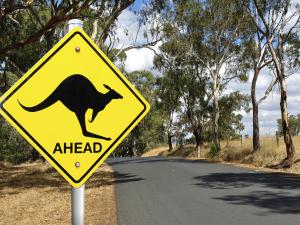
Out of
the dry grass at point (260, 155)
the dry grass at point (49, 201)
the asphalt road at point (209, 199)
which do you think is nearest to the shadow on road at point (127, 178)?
the asphalt road at point (209, 199)

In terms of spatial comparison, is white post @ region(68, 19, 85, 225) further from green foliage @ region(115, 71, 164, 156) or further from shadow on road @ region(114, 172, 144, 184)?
green foliage @ region(115, 71, 164, 156)

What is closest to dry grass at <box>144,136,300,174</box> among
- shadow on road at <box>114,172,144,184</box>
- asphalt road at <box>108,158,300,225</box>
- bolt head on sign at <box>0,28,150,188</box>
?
asphalt road at <box>108,158,300,225</box>

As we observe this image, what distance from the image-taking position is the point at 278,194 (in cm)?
1288

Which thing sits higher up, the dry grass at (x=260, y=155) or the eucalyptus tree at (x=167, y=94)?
the eucalyptus tree at (x=167, y=94)

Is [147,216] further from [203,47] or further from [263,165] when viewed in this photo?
[203,47]

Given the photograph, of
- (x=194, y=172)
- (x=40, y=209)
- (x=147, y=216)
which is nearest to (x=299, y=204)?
(x=147, y=216)

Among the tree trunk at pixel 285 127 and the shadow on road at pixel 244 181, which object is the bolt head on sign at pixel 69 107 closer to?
the shadow on road at pixel 244 181

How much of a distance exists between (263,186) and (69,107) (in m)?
12.8

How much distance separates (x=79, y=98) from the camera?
9.36ft

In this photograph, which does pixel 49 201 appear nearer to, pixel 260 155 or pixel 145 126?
pixel 260 155

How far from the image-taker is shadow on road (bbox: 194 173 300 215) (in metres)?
11.2

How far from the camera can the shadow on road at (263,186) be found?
11.2 meters

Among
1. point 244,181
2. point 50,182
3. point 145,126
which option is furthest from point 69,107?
point 145,126

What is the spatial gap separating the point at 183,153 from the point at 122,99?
45144 mm
